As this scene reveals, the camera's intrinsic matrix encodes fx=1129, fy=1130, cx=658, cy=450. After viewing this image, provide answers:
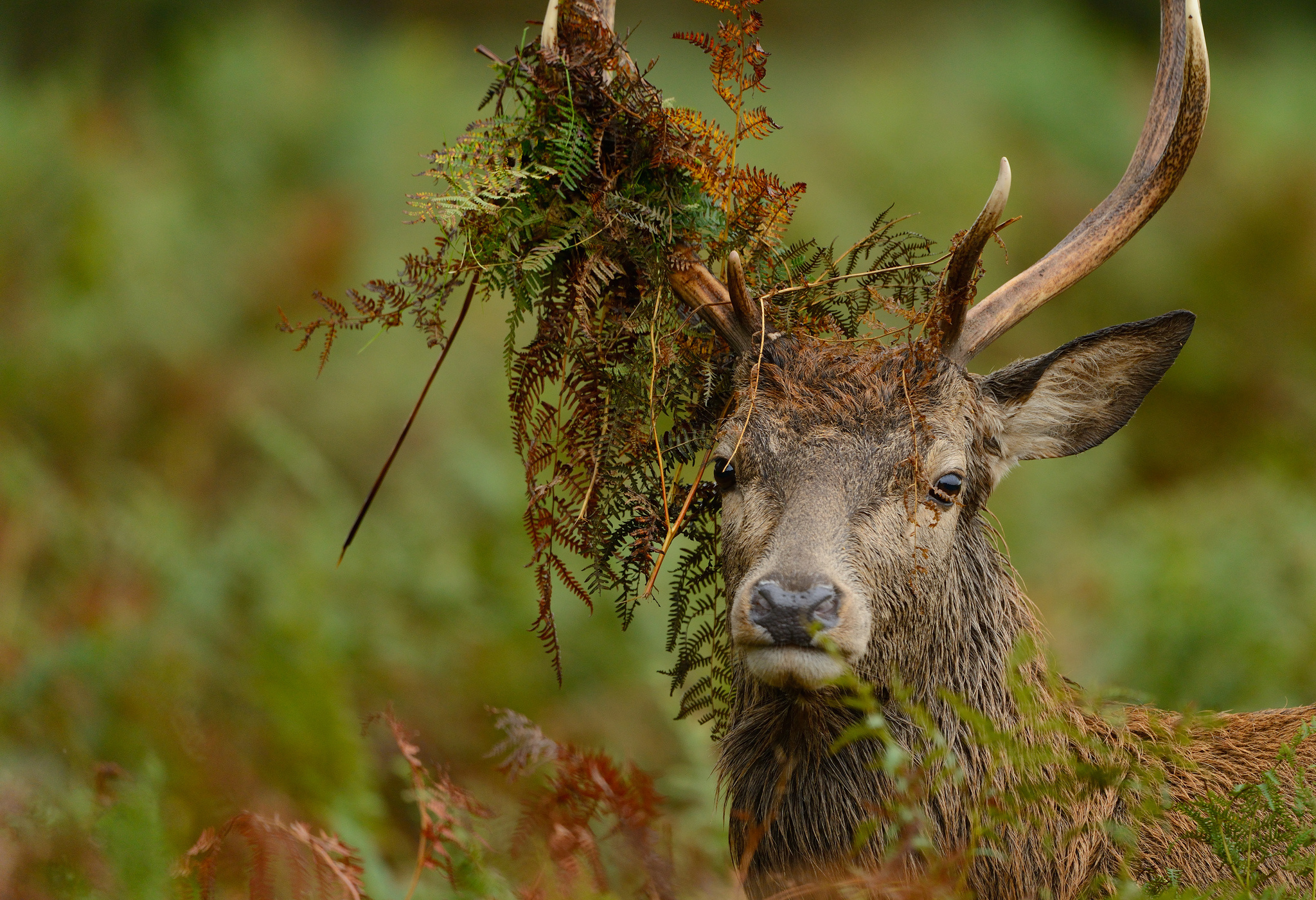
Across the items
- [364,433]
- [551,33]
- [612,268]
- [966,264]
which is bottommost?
[612,268]

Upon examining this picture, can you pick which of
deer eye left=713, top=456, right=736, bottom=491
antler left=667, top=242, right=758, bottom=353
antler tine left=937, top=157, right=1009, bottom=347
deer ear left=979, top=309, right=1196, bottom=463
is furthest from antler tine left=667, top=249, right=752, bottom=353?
deer ear left=979, top=309, right=1196, bottom=463

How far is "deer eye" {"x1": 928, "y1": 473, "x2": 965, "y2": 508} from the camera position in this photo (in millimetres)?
3352

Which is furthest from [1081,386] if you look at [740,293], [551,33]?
[551,33]

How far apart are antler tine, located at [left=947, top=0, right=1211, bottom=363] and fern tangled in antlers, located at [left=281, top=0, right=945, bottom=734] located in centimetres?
26

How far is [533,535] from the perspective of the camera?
328 cm

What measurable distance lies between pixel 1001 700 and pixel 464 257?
210 centimetres

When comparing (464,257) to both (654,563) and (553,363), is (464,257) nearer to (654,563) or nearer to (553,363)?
(553,363)

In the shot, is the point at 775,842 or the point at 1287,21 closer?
the point at 775,842

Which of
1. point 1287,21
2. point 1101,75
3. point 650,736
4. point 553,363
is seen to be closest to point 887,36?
point 1287,21

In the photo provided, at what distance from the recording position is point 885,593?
10.4 ft

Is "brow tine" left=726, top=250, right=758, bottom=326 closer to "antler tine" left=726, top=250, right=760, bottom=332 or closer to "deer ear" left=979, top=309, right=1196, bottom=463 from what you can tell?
"antler tine" left=726, top=250, right=760, bottom=332

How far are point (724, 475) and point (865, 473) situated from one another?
0.43 meters

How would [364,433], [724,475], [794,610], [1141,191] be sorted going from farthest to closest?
[364,433], [1141,191], [724,475], [794,610]

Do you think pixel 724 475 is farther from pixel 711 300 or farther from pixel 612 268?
pixel 612 268
